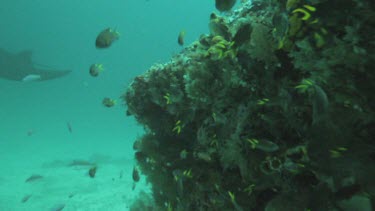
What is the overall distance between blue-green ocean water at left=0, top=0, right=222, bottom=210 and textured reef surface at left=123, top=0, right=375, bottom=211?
229cm

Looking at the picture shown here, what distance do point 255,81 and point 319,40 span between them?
0.98 m

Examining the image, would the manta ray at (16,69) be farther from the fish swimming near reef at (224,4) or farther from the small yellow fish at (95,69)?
the fish swimming near reef at (224,4)

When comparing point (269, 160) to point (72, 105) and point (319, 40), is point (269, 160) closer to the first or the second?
point (319, 40)

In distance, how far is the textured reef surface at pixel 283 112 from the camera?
8.85 feet

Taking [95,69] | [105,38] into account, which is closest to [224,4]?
[105,38]

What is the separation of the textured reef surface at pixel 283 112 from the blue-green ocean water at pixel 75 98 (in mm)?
2295

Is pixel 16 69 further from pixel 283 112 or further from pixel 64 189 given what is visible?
pixel 283 112

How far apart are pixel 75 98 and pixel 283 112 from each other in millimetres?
98608

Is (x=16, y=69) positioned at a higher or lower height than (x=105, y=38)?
higher

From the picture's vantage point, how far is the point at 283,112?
317cm

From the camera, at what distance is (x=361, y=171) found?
2635 millimetres

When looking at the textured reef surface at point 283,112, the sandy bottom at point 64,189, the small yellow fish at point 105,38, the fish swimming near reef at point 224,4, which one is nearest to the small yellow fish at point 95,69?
the small yellow fish at point 105,38

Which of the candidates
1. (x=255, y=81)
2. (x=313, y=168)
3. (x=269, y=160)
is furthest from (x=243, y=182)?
(x=255, y=81)

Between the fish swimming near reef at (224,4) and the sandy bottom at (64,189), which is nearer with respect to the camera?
the fish swimming near reef at (224,4)
